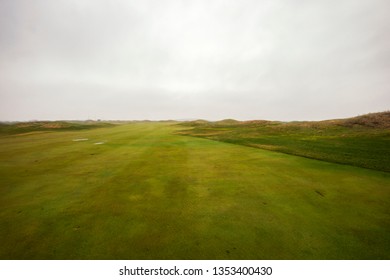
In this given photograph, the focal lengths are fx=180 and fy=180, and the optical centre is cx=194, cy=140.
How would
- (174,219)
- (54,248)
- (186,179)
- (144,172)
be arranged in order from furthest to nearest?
(144,172) < (186,179) < (174,219) < (54,248)

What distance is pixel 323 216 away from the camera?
5.70m

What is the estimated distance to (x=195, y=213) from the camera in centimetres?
592

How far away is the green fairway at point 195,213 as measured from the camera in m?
4.30

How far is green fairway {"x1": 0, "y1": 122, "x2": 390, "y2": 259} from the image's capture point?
4.30m

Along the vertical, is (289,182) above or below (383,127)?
below

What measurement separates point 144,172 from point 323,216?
8280 millimetres
